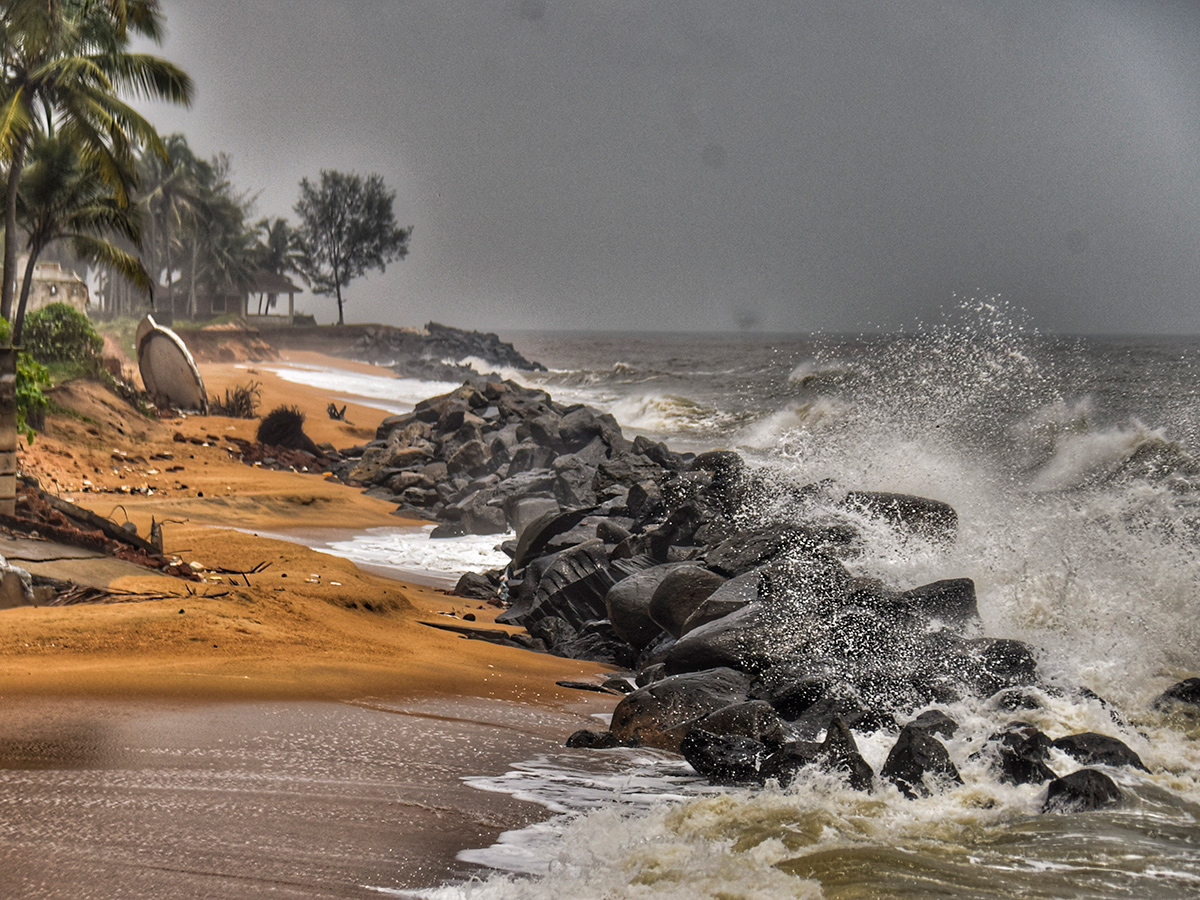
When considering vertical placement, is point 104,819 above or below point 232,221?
below

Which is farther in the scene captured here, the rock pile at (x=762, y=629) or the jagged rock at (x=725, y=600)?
the jagged rock at (x=725, y=600)

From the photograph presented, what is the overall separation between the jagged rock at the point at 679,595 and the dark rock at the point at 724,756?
2.68 m

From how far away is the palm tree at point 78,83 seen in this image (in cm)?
1706

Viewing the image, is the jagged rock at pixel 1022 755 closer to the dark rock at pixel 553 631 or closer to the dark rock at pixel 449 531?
the dark rock at pixel 553 631

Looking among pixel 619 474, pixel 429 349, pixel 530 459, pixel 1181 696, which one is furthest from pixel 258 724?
pixel 429 349

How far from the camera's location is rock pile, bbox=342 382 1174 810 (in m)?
4.63

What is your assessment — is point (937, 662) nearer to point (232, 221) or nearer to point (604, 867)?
point (604, 867)

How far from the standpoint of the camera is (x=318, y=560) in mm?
8812

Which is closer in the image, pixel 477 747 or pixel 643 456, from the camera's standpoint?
pixel 477 747

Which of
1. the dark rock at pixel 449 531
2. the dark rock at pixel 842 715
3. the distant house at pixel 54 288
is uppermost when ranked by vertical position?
the distant house at pixel 54 288

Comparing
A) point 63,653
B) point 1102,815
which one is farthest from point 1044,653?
point 63,653

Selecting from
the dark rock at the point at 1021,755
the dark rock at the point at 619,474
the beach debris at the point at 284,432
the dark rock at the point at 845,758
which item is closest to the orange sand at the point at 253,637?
the dark rock at the point at 845,758

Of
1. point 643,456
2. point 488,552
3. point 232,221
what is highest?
point 232,221

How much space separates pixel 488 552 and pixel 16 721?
8.22 meters
